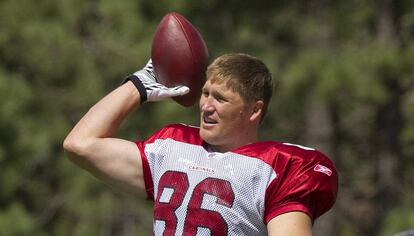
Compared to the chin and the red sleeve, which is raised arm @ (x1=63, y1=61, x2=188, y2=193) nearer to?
the chin

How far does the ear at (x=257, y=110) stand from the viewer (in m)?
3.78

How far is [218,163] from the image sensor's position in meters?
3.73

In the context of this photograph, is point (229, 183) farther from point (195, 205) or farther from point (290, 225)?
point (290, 225)

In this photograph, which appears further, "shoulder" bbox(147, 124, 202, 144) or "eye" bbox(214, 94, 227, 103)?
"shoulder" bbox(147, 124, 202, 144)

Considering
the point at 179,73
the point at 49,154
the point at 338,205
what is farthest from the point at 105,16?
the point at 179,73

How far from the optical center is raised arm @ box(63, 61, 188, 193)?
12.7 ft

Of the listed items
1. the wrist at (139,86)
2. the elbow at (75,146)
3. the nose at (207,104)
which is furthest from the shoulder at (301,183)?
the elbow at (75,146)

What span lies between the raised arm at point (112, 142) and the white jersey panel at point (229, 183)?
14cm

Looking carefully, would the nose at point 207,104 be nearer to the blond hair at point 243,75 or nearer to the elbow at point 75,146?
the blond hair at point 243,75

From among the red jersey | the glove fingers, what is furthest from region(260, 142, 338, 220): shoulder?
the glove fingers

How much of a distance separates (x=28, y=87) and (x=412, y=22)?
4106 mm

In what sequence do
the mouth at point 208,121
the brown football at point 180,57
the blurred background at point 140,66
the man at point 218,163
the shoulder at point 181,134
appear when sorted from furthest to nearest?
the blurred background at point 140,66 < the brown football at point 180,57 < the shoulder at point 181,134 < the mouth at point 208,121 < the man at point 218,163

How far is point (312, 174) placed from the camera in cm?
363

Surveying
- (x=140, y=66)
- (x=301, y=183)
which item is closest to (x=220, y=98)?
(x=301, y=183)
